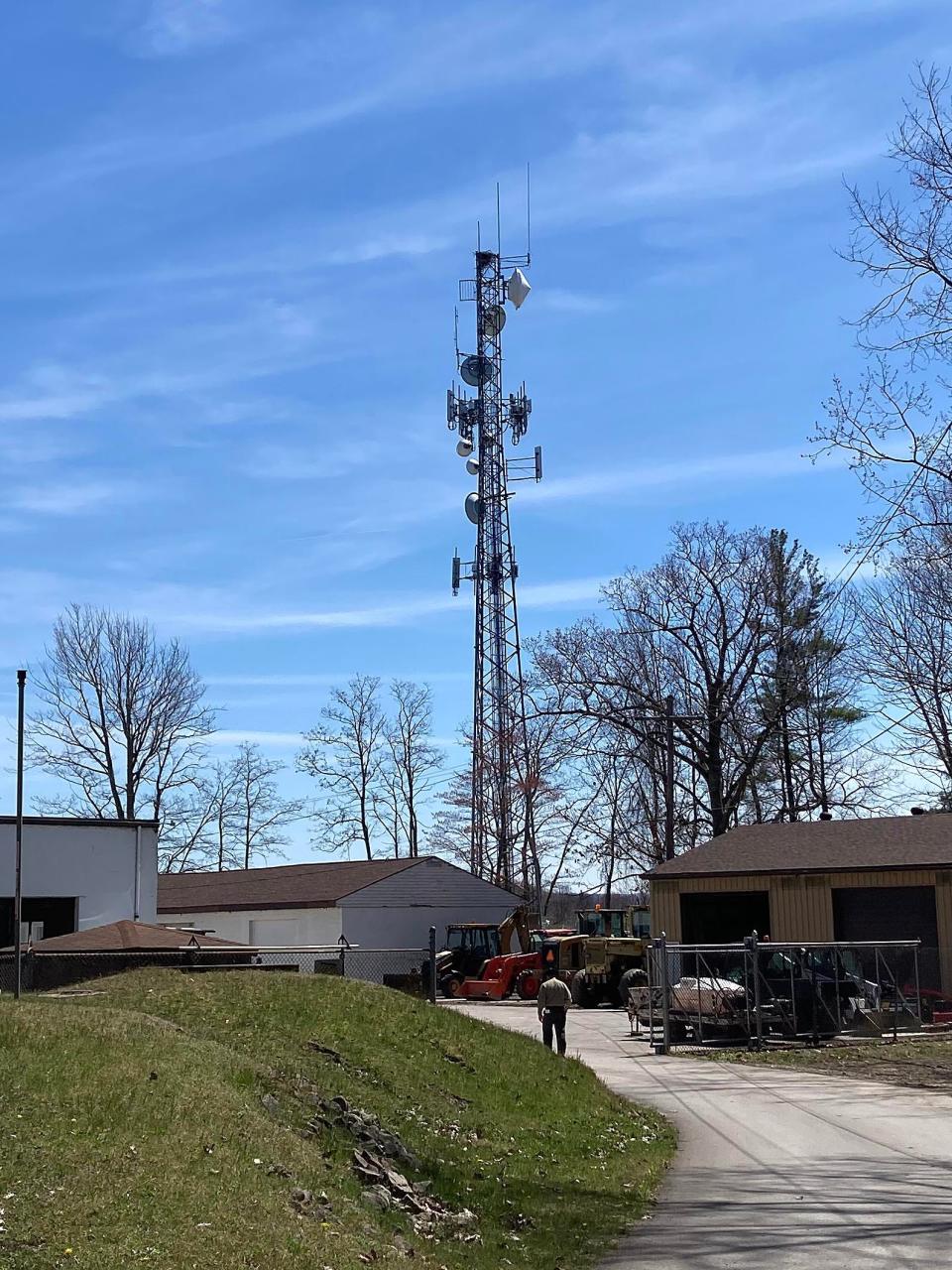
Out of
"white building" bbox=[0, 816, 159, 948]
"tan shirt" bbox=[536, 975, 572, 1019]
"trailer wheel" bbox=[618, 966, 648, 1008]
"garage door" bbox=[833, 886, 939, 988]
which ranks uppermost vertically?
"white building" bbox=[0, 816, 159, 948]

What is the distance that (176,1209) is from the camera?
7957 mm

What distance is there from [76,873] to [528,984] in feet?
50.8

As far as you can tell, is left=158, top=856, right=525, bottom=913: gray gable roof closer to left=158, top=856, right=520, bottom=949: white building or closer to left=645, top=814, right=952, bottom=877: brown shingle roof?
left=158, top=856, right=520, bottom=949: white building

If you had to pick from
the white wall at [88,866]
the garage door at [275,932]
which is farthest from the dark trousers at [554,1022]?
the garage door at [275,932]

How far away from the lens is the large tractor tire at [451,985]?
44.9 metres

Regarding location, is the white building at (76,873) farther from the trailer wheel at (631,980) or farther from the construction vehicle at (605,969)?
the trailer wheel at (631,980)

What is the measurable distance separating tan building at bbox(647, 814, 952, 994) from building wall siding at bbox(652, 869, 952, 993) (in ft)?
0.09

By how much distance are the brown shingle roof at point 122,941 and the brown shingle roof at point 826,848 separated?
68.6 feet

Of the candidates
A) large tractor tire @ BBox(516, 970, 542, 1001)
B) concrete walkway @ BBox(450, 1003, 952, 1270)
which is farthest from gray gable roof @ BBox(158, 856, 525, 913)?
concrete walkway @ BBox(450, 1003, 952, 1270)

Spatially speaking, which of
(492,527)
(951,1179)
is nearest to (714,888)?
(492,527)

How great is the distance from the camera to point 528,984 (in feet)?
140

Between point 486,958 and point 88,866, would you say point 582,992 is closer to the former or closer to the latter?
point 486,958

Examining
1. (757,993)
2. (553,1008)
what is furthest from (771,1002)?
(553,1008)

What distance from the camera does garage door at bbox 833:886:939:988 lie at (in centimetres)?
3706
